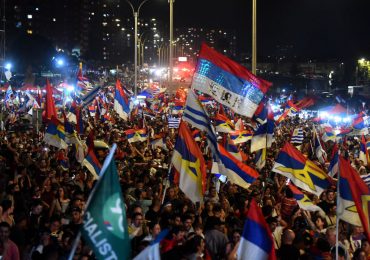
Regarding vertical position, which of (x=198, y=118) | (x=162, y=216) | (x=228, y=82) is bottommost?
(x=162, y=216)

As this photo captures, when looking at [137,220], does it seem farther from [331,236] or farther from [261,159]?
[261,159]

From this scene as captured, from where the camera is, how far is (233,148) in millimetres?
14188

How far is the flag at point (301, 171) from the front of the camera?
1000cm

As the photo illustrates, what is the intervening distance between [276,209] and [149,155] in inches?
321

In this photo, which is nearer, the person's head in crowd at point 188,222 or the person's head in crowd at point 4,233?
the person's head in crowd at point 4,233

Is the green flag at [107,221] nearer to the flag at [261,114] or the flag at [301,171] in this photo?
the flag at [301,171]

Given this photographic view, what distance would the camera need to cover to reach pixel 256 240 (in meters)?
6.16

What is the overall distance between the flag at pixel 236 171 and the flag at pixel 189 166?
75 centimetres

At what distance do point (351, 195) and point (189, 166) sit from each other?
2813 mm

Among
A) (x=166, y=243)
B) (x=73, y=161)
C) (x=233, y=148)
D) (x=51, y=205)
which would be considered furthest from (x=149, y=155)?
(x=166, y=243)

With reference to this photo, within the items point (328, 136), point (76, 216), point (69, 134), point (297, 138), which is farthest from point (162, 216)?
point (328, 136)

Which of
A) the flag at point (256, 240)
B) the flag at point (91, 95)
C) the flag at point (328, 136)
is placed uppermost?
the flag at point (91, 95)

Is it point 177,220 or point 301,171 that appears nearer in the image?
point 177,220

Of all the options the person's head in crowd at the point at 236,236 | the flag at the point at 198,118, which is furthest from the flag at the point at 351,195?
the flag at the point at 198,118
